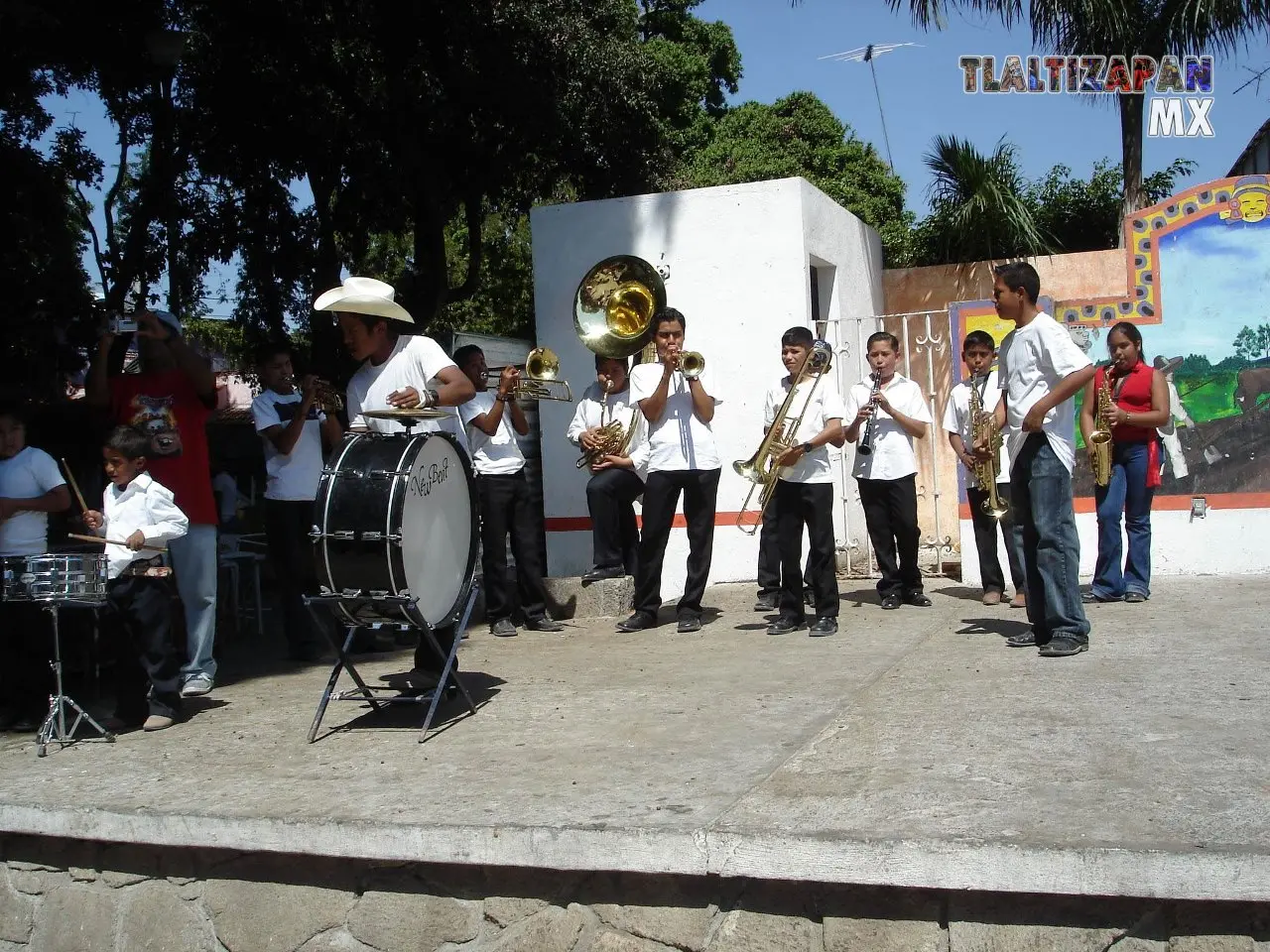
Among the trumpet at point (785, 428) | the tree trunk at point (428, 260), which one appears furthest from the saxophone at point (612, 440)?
the tree trunk at point (428, 260)

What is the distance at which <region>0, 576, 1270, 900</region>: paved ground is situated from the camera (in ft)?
12.0

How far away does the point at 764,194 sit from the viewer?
1030 centimetres

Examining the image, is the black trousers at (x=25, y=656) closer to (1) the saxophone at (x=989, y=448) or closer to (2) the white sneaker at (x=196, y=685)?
(2) the white sneaker at (x=196, y=685)

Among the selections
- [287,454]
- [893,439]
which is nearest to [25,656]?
[287,454]

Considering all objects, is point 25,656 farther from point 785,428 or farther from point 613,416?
point 785,428

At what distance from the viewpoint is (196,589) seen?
6.61m

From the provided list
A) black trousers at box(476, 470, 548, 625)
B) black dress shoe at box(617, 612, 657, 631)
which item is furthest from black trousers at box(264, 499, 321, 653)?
black dress shoe at box(617, 612, 657, 631)

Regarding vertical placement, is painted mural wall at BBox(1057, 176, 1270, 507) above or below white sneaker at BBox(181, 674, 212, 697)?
above

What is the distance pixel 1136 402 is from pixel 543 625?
13.7ft

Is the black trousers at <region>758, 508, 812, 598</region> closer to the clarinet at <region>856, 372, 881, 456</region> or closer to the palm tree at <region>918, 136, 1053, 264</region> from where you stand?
the clarinet at <region>856, 372, 881, 456</region>

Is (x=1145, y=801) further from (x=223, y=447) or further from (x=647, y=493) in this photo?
(x=223, y=447)

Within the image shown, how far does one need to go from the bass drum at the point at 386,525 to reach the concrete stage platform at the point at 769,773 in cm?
61

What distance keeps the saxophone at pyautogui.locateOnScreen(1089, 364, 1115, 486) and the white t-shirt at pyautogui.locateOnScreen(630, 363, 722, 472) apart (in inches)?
95.9

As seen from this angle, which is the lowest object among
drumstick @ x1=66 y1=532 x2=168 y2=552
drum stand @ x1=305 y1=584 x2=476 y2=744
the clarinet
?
drum stand @ x1=305 y1=584 x2=476 y2=744
